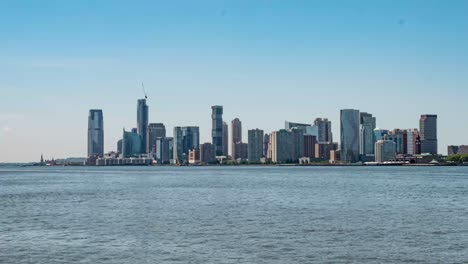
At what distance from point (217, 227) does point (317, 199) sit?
39638 millimetres

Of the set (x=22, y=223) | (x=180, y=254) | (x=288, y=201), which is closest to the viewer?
(x=180, y=254)

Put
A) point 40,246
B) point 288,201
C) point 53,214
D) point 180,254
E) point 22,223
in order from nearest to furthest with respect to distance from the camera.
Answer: point 180,254, point 40,246, point 22,223, point 53,214, point 288,201

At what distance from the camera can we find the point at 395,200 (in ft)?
310

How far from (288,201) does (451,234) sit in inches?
1547

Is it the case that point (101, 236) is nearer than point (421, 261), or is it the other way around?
point (421, 261)

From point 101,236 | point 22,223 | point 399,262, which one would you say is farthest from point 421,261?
point 22,223

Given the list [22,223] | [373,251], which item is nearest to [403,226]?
[373,251]

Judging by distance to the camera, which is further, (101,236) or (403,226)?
(403,226)

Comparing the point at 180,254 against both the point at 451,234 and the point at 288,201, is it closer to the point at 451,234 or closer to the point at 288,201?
the point at 451,234

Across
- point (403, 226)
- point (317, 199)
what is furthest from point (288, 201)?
point (403, 226)

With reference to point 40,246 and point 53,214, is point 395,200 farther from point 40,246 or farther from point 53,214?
point 40,246

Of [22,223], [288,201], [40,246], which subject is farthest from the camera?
[288,201]

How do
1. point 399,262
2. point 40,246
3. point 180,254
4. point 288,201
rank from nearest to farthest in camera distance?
point 399,262
point 180,254
point 40,246
point 288,201

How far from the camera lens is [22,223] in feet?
212
